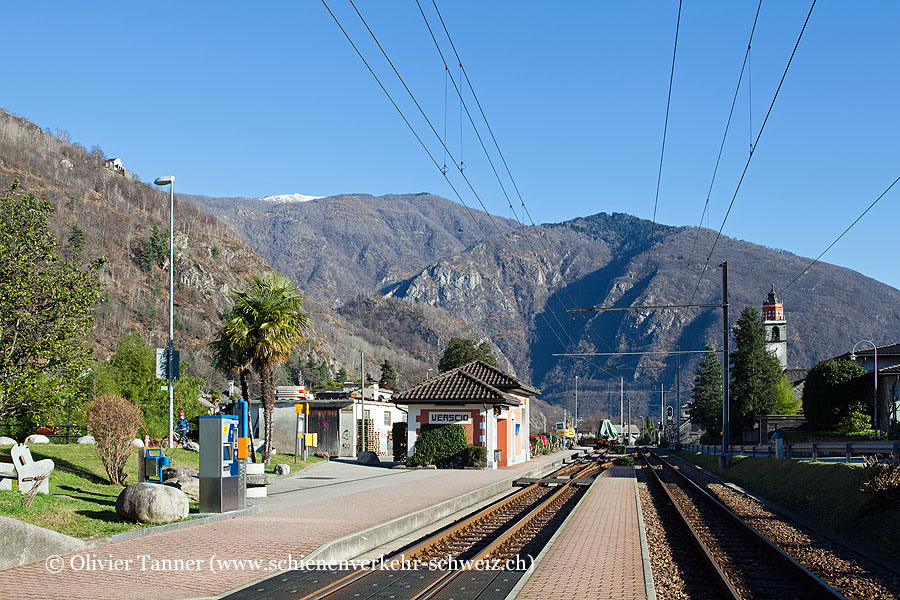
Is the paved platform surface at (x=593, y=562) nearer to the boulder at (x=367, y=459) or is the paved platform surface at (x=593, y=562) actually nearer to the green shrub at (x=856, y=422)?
the boulder at (x=367, y=459)

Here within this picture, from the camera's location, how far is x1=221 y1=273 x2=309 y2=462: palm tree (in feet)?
105

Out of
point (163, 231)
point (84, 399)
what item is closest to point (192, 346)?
point (163, 231)

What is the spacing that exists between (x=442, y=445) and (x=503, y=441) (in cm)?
532

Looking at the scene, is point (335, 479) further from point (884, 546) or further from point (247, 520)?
point (884, 546)

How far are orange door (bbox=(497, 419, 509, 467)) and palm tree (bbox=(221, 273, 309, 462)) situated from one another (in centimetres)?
1417

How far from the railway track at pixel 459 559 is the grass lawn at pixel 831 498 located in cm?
597

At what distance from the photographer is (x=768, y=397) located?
7625 centimetres

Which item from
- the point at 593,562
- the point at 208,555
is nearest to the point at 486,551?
the point at 593,562

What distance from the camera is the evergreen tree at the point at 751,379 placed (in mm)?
76375

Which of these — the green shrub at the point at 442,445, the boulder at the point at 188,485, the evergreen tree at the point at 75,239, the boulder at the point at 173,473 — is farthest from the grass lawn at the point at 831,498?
the evergreen tree at the point at 75,239

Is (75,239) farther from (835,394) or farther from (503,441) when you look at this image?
(835,394)

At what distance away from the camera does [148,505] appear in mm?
14328

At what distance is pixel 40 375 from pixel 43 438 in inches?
495

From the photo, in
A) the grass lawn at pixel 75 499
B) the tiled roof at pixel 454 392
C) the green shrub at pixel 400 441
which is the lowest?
the green shrub at pixel 400 441
